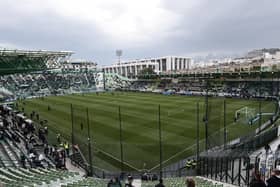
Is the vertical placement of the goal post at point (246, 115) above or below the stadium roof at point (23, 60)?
below

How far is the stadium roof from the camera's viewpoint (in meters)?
16.1

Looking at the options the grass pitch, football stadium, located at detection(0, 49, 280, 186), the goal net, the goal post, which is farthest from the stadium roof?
the goal post

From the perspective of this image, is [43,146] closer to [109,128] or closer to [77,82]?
[109,128]

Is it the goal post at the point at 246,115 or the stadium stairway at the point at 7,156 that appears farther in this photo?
the goal post at the point at 246,115

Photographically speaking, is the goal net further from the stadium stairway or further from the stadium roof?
the stadium stairway

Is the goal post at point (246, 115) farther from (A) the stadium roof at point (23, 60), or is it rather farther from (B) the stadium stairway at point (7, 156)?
(B) the stadium stairway at point (7, 156)

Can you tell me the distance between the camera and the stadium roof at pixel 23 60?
1609cm

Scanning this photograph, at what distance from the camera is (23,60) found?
17.5m

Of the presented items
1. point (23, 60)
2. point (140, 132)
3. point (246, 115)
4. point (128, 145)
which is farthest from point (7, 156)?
point (246, 115)

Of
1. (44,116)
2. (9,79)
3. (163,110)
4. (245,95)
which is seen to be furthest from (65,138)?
(9,79)

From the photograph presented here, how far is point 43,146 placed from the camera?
63.0 ft

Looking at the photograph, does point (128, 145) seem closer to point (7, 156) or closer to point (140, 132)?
point (140, 132)

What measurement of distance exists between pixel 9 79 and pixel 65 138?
5929 centimetres

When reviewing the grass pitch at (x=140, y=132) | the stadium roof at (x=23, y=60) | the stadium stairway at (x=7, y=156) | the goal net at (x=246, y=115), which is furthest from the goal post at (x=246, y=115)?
the stadium stairway at (x=7, y=156)
